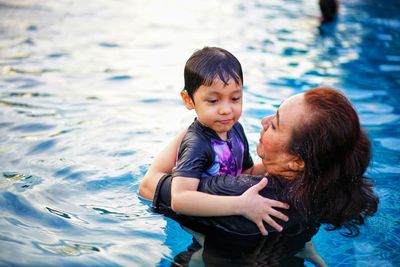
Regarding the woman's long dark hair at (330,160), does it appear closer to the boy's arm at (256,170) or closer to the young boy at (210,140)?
the young boy at (210,140)

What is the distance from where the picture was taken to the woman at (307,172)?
3.12m

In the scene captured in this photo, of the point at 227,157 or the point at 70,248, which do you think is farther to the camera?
the point at 227,157

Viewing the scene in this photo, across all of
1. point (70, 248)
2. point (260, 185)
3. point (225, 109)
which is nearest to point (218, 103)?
point (225, 109)

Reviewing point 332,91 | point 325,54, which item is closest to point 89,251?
point 332,91

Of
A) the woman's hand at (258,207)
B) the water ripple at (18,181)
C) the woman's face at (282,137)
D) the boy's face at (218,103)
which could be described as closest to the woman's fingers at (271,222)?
the woman's hand at (258,207)

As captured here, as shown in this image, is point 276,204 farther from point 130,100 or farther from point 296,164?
point 130,100

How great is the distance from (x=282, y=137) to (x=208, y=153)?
50 centimetres

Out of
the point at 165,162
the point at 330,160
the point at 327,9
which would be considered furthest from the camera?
the point at 327,9

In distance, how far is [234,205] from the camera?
3170 millimetres

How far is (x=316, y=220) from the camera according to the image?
3.45 metres

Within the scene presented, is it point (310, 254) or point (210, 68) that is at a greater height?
point (210, 68)

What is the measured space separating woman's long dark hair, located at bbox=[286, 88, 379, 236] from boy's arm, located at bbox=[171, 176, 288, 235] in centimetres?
19

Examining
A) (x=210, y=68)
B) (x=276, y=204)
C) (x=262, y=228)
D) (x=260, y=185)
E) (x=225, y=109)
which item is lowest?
(x=262, y=228)

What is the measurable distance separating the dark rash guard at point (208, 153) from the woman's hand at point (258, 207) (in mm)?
363
